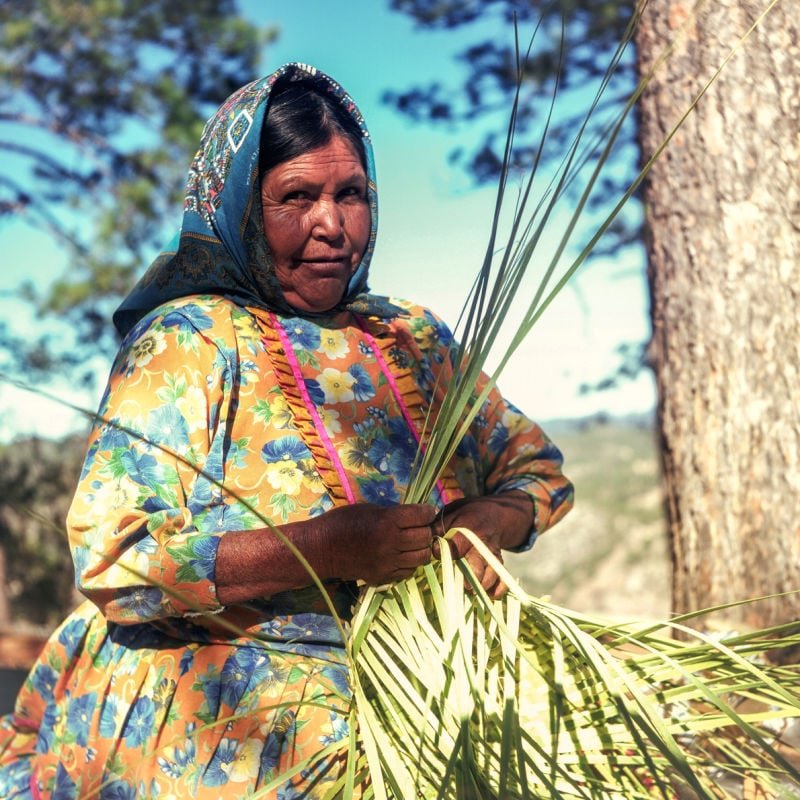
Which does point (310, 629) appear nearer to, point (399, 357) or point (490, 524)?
point (490, 524)

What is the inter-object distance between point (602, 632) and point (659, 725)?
277 mm

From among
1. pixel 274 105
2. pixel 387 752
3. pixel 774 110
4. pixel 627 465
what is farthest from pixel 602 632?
pixel 627 465

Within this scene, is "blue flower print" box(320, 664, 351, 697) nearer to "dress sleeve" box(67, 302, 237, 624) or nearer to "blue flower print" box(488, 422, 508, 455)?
"dress sleeve" box(67, 302, 237, 624)

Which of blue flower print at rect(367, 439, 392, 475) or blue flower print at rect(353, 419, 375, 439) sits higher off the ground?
blue flower print at rect(353, 419, 375, 439)

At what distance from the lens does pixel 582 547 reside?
32688 mm

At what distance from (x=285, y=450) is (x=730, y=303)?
167 centimetres

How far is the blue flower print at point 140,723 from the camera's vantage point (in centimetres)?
148

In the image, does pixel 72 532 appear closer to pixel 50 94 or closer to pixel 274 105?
pixel 274 105

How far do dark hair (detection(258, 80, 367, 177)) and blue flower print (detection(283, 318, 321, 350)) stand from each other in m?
0.25

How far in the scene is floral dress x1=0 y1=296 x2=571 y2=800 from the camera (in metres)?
1.38

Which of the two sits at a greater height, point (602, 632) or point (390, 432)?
point (390, 432)

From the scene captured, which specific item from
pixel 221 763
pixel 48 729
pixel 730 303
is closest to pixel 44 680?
pixel 48 729

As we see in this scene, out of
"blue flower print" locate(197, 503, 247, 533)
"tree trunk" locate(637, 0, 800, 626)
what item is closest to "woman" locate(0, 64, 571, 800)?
"blue flower print" locate(197, 503, 247, 533)

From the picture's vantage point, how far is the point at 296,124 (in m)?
→ 1.63
